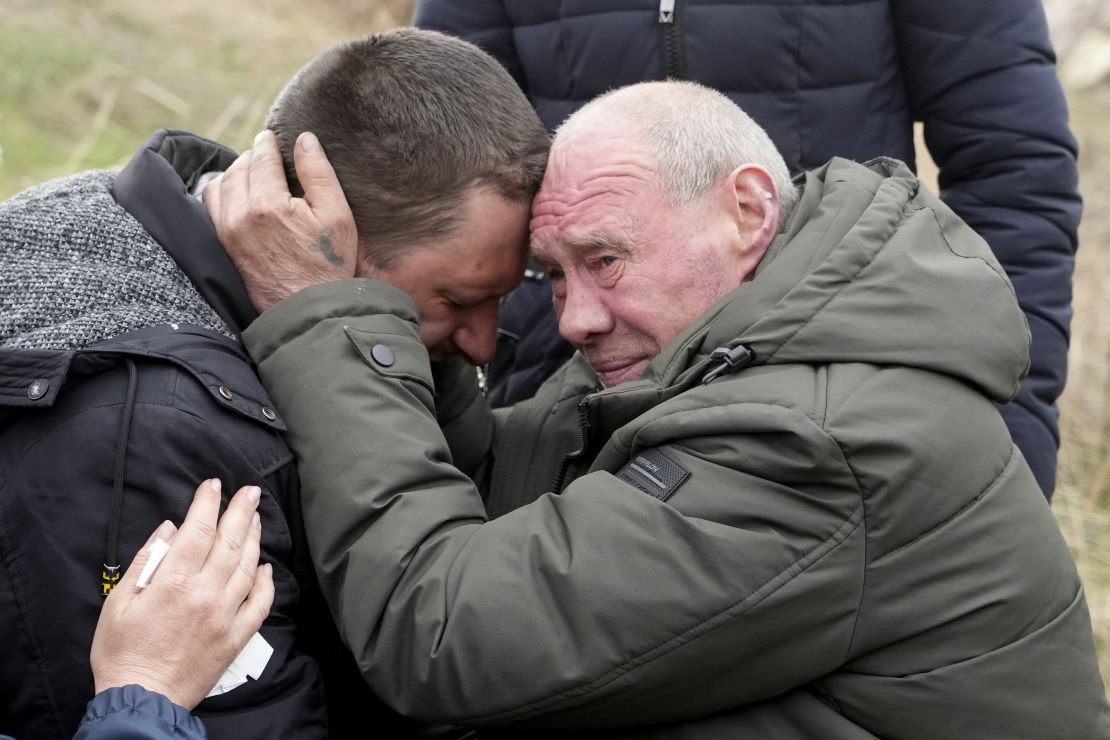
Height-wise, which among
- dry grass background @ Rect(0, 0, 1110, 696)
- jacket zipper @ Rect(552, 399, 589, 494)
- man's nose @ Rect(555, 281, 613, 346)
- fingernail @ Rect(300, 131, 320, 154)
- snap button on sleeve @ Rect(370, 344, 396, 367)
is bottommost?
dry grass background @ Rect(0, 0, 1110, 696)

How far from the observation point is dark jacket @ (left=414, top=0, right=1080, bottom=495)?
2.98 metres

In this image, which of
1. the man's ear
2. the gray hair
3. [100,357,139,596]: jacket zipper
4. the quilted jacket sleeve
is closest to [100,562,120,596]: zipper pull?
[100,357,139,596]: jacket zipper

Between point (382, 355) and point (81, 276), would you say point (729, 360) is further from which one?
point (81, 276)

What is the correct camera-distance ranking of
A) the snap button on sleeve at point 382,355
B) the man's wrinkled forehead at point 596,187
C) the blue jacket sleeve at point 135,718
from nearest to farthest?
the blue jacket sleeve at point 135,718 → the snap button on sleeve at point 382,355 → the man's wrinkled forehead at point 596,187

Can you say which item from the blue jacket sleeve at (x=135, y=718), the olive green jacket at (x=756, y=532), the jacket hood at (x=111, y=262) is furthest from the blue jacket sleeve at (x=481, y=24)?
the blue jacket sleeve at (x=135, y=718)

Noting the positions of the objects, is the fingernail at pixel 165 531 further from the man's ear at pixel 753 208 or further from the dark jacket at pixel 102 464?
the man's ear at pixel 753 208

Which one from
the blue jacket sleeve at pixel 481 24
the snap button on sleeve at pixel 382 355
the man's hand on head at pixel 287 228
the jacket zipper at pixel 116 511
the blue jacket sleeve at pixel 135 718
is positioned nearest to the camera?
the blue jacket sleeve at pixel 135 718

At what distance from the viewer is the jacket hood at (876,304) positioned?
6.86ft

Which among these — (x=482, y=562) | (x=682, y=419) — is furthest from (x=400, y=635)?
(x=682, y=419)

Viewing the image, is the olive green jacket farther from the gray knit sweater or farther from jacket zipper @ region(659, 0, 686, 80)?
jacket zipper @ region(659, 0, 686, 80)

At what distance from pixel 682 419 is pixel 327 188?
0.87 metres

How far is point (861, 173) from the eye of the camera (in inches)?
96.7

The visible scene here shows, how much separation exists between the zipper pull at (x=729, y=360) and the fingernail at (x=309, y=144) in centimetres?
90

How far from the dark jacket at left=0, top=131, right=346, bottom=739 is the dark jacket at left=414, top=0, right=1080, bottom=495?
146 cm
